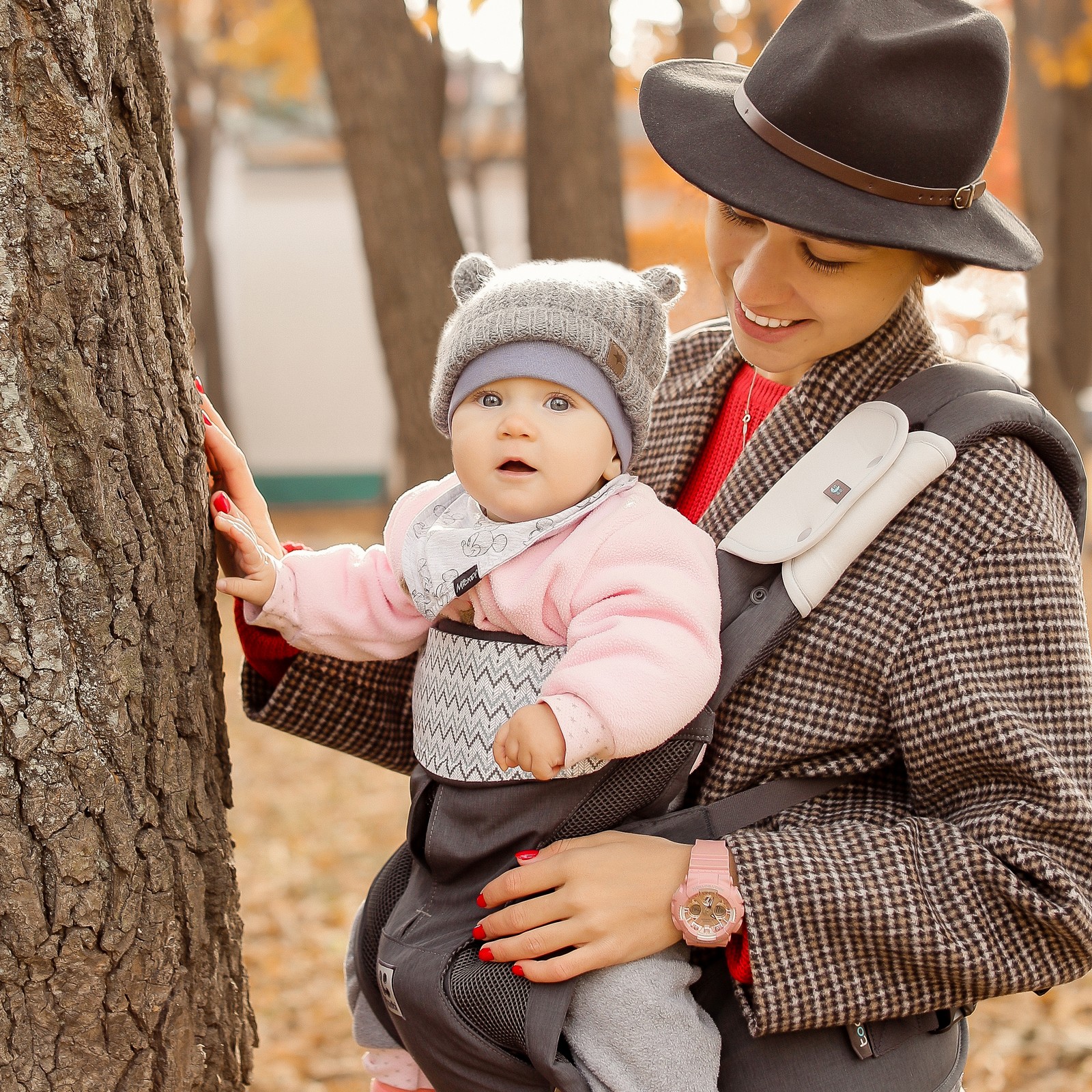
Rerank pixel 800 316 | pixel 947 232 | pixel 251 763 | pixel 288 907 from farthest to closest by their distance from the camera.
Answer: pixel 251 763
pixel 288 907
pixel 800 316
pixel 947 232

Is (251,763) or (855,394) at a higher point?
(855,394)

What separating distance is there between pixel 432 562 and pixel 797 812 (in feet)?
2.17

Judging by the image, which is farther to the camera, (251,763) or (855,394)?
(251,763)

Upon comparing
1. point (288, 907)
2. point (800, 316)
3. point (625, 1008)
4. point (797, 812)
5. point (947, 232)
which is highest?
point (947, 232)

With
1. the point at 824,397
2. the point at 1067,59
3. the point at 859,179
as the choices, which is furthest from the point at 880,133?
the point at 1067,59

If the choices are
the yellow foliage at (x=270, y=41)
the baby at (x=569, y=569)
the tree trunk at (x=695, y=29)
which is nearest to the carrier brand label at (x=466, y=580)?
the baby at (x=569, y=569)

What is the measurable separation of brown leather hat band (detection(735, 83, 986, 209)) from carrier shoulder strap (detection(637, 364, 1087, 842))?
0.26 meters

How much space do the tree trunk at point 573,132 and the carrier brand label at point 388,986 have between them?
2207 millimetres

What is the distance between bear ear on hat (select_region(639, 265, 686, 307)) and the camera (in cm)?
187

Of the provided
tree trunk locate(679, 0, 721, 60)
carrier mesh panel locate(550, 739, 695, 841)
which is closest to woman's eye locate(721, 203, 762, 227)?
carrier mesh panel locate(550, 739, 695, 841)

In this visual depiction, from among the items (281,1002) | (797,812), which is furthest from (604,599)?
(281,1002)

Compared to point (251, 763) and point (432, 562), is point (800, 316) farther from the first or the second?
point (251, 763)

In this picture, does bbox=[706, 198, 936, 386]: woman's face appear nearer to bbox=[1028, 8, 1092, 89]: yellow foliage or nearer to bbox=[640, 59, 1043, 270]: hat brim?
bbox=[640, 59, 1043, 270]: hat brim

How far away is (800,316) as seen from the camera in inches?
71.4
